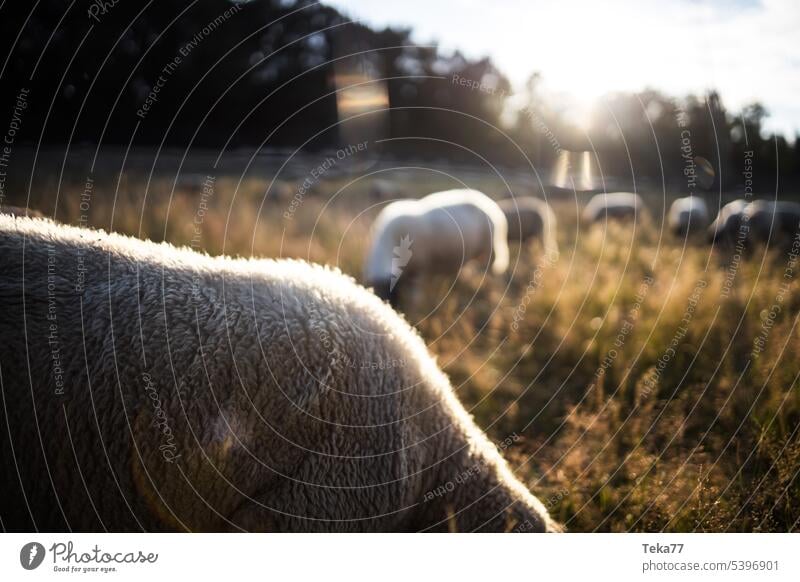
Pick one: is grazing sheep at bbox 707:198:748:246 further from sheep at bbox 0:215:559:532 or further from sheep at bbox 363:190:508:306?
sheep at bbox 0:215:559:532

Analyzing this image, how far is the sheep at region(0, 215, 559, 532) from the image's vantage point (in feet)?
4.99

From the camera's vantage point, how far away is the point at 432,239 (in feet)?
20.8

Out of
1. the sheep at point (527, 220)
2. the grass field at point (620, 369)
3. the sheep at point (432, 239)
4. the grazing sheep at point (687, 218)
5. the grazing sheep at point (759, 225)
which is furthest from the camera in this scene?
the grazing sheep at point (687, 218)

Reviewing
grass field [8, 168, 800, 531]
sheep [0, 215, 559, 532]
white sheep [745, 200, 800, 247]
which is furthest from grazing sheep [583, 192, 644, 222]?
sheep [0, 215, 559, 532]

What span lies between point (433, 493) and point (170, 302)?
117cm

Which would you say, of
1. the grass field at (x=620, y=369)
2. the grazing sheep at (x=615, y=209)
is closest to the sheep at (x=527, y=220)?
the grass field at (x=620, y=369)

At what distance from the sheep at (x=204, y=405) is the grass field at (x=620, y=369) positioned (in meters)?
1.08

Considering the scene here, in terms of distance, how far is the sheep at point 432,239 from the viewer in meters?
5.57

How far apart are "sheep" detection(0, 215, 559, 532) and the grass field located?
1.08 metres

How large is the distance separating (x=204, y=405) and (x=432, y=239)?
4.98 metres

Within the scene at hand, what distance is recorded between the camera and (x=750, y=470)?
8.70 feet

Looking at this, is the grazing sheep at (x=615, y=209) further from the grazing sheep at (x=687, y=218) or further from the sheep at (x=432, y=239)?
the sheep at (x=432, y=239)
